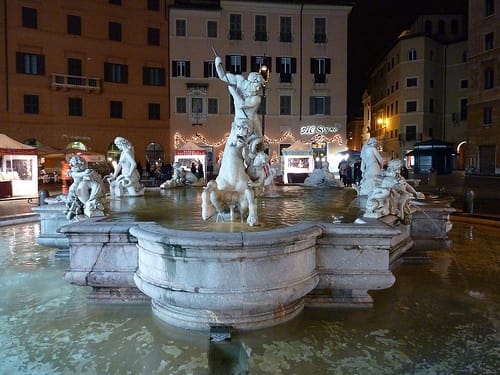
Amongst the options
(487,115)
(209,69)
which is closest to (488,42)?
(487,115)

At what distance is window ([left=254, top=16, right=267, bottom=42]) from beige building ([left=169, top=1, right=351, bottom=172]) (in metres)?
0.08

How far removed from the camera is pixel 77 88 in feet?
109

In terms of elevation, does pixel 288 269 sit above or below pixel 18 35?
below

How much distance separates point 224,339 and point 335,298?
155cm

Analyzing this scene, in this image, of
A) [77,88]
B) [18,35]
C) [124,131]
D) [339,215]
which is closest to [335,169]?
[124,131]

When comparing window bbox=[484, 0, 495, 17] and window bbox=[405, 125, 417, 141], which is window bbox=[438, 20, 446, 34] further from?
window bbox=[484, 0, 495, 17]

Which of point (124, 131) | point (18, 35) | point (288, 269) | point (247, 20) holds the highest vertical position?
point (247, 20)

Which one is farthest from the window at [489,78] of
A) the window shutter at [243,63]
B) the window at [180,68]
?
the window at [180,68]

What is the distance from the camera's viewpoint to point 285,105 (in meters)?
37.5

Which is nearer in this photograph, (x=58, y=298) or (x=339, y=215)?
(x=58, y=298)

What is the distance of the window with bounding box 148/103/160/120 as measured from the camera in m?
36.2

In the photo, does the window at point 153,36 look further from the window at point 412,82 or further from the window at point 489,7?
the window at point 412,82

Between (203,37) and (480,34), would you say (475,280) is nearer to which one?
(203,37)

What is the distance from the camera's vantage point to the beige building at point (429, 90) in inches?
1879
